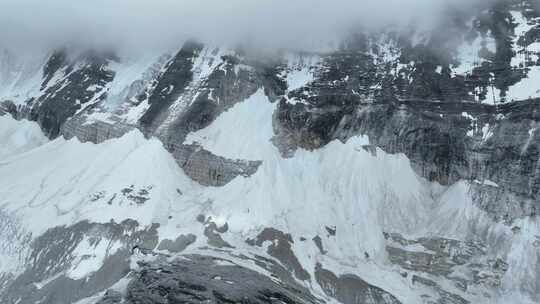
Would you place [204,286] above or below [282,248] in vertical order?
below

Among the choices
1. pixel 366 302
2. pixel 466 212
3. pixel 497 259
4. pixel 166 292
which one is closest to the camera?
pixel 166 292

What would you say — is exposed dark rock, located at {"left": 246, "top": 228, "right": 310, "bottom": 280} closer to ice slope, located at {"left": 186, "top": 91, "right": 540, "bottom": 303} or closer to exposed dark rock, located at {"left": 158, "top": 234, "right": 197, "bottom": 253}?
ice slope, located at {"left": 186, "top": 91, "right": 540, "bottom": 303}

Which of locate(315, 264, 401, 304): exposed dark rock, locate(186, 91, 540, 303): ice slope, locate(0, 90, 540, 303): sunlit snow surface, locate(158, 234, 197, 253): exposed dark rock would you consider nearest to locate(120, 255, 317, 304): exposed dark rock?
locate(315, 264, 401, 304): exposed dark rock

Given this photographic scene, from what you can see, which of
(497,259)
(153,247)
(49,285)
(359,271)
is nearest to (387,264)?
(359,271)

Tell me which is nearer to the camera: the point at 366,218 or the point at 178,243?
the point at 178,243

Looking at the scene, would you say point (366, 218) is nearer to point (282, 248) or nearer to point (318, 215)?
point (318, 215)

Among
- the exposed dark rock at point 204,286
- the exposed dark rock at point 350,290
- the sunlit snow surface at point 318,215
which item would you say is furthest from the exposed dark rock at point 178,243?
the exposed dark rock at point 350,290

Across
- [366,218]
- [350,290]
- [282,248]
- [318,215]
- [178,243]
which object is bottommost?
[350,290]

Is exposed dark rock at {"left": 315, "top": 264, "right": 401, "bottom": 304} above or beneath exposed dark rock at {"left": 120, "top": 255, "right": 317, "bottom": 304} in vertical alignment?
beneath

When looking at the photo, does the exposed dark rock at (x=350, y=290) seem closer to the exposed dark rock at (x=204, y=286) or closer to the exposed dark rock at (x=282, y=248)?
the exposed dark rock at (x=282, y=248)

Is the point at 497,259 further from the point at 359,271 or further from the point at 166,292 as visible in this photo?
the point at 166,292

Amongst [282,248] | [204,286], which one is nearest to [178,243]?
[282,248]
